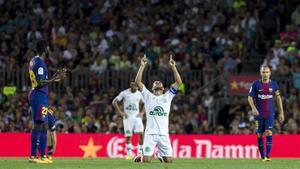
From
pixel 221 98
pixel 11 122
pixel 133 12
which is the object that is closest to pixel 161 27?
pixel 133 12

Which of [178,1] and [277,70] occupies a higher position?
[178,1]

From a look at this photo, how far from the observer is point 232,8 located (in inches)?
1577

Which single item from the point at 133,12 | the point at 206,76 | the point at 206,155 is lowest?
the point at 206,155

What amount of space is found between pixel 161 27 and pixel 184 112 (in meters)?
5.09

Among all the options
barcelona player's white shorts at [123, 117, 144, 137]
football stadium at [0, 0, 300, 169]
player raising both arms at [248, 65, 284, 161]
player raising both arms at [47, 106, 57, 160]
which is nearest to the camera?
player raising both arms at [47, 106, 57, 160]

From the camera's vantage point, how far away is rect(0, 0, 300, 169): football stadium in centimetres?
3366

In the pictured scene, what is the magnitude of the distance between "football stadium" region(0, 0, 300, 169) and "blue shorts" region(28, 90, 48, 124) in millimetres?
7885

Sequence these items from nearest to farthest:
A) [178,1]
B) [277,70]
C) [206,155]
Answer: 1. [206,155]
2. [277,70]
3. [178,1]

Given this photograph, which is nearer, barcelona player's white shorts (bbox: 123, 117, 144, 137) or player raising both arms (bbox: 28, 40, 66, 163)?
player raising both arms (bbox: 28, 40, 66, 163)

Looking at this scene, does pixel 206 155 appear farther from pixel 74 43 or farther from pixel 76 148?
pixel 74 43

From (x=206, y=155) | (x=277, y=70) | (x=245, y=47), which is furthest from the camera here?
(x=245, y=47)

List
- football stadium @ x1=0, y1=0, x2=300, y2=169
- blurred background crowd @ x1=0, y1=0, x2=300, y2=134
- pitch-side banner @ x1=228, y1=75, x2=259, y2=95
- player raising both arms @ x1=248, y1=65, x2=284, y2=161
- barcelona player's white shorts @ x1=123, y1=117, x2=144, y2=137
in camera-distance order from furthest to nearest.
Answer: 1. pitch-side banner @ x1=228, y1=75, x2=259, y2=95
2. blurred background crowd @ x1=0, y1=0, x2=300, y2=134
3. football stadium @ x1=0, y1=0, x2=300, y2=169
4. barcelona player's white shorts @ x1=123, y1=117, x2=144, y2=137
5. player raising both arms @ x1=248, y1=65, x2=284, y2=161

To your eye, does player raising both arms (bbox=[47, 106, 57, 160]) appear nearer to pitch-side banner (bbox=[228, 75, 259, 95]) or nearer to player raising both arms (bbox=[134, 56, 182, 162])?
player raising both arms (bbox=[134, 56, 182, 162])

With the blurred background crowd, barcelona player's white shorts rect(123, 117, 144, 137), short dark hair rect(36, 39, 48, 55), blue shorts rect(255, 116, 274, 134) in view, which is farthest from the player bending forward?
short dark hair rect(36, 39, 48, 55)
